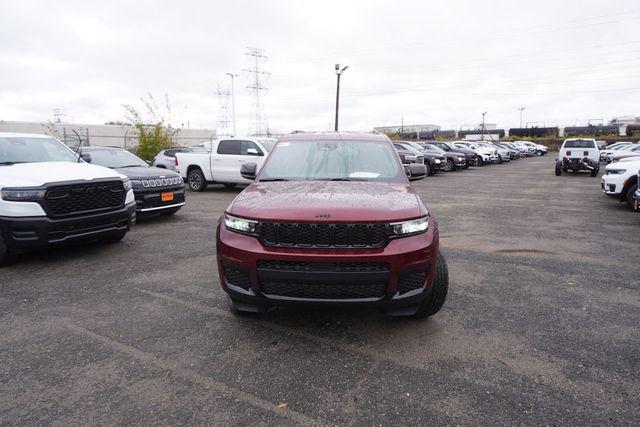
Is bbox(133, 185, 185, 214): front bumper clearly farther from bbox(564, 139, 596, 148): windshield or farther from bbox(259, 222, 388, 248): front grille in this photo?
bbox(564, 139, 596, 148): windshield

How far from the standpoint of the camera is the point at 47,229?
5.01 metres

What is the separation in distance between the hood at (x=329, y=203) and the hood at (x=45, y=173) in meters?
3.13

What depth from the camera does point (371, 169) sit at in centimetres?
421

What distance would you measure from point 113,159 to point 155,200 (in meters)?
1.68

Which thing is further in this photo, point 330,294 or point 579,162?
point 579,162

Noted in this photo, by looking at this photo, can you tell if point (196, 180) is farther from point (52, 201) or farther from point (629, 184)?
point (629, 184)

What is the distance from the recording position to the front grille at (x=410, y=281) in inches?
117

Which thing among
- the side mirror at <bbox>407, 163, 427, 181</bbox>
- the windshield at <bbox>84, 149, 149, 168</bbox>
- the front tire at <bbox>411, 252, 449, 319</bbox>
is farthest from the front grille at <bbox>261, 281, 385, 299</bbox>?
the windshield at <bbox>84, 149, 149, 168</bbox>

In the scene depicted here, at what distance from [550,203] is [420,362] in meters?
9.93

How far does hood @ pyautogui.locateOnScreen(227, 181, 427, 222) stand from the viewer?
2.99 meters

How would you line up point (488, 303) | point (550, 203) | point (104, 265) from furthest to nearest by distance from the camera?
point (550, 203), point (104, 265), point (488, 303)

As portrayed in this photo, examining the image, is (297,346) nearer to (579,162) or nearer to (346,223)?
(346,223)

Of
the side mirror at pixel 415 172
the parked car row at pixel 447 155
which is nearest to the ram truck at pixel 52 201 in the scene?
the side mirror at pixel 415 172

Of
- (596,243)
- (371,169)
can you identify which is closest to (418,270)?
(371,169)
